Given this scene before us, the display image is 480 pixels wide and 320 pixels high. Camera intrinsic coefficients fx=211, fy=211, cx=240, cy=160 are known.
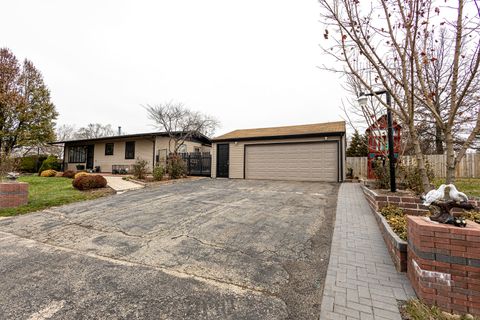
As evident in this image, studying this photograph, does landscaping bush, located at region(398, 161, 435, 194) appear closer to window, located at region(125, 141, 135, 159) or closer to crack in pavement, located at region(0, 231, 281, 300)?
crack in pavement, located at region(0, 231, 281, 300)

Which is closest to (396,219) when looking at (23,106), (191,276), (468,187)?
(191,276)

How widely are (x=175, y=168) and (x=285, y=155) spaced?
649 cm

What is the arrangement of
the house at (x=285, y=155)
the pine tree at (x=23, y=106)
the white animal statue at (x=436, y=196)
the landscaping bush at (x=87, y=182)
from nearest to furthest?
the white animal statue at (x=436, y=196) → the landscaping bush at (x=87, y=182) → the house at (x=285, y=155) → the pine tree at (x=23, y=106)

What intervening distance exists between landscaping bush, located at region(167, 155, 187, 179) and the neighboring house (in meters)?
3.19

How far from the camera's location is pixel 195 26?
8.83 meters

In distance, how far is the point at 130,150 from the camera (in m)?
17.1

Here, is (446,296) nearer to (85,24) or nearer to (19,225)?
(19,225)

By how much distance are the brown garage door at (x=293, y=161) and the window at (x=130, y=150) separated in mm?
9693

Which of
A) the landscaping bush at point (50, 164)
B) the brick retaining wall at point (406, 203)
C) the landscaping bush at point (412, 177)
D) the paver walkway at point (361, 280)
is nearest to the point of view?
the paver walkway at point (361, 280)

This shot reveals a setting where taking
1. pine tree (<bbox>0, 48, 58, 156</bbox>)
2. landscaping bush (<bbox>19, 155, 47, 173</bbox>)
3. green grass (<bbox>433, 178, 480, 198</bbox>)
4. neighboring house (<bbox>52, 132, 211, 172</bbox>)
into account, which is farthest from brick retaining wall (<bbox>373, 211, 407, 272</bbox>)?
landscaping bush (<bbox>19, 155, 47, 173</bbox>)

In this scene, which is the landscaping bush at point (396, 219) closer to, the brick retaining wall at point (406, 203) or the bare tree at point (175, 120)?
the brick retaining wall at point (406, 203)

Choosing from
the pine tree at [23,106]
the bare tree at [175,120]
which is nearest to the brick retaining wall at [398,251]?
the bare tree at [175,120]

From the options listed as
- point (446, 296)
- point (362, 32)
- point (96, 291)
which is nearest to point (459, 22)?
point (362, 32)

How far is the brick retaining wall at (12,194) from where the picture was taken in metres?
6.30
